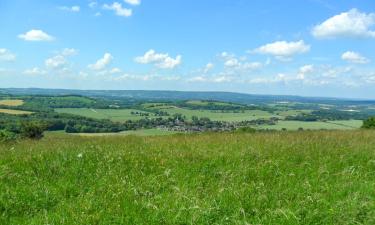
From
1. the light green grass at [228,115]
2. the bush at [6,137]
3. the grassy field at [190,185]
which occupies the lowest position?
the light green grass at [228,115]

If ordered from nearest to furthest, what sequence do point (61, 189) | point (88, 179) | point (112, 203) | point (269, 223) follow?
point (269, 223)
point (112, 203)
point (61, 189)
point (88, 179)

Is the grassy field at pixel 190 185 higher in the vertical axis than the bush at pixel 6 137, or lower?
higher

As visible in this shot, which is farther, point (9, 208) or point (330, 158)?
point (330, 158)

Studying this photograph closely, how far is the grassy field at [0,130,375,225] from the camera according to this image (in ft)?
19.8

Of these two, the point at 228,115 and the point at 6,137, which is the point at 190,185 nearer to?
the point at 6,137

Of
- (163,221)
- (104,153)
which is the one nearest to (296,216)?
(163,221)

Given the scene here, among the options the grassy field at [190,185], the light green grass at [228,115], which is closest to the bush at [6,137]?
the grassy field at [190,185]

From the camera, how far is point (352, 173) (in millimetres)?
8938

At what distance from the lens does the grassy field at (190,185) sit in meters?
6.05

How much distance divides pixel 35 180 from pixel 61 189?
32.1 inches

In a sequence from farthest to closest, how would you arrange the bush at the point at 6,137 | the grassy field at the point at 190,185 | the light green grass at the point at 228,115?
the light green grass at the point at 228,115 < the bush at the point at 6,137 < the grassy field at the point at 190,185

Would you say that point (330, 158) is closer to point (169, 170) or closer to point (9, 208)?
point (169, 170)

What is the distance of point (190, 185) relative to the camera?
7891 millimetres

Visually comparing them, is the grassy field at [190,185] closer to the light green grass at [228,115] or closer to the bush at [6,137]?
the bush at [6,137]
